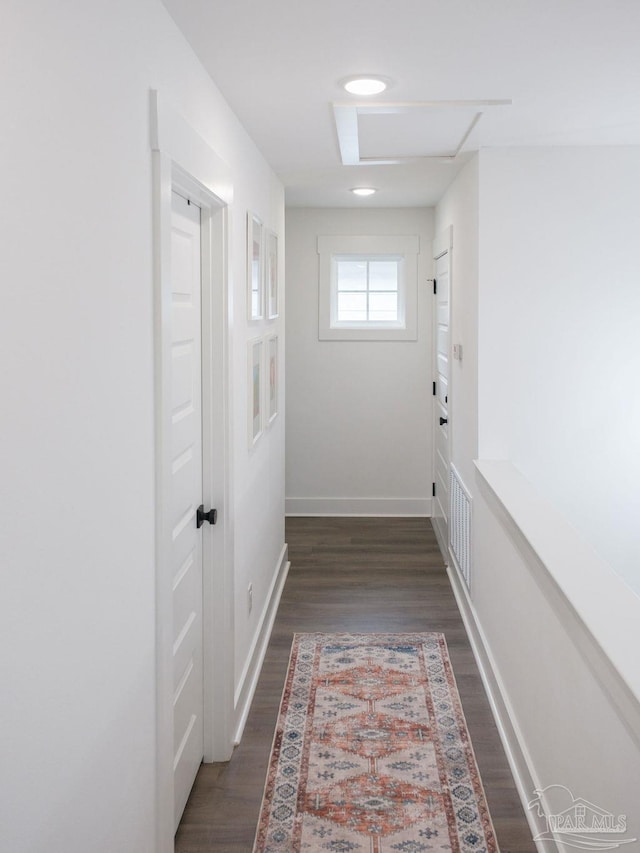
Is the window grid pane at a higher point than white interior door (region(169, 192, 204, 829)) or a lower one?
higher

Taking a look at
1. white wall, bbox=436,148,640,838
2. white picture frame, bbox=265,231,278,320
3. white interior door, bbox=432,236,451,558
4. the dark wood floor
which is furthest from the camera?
white interior door, bbox=432,236,451,558

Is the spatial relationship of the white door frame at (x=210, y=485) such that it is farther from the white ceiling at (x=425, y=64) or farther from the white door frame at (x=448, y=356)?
the white door frame at (x=448, y=356)

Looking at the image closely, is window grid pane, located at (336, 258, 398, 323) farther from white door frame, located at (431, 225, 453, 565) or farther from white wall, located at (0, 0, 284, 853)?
white wall, located at (0, 0, 284, 853)

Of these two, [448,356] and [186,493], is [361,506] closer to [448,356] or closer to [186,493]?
[448,356]

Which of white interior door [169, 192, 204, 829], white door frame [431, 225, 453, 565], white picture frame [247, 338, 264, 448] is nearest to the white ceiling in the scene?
white interior door [169, 192, 204, 829]

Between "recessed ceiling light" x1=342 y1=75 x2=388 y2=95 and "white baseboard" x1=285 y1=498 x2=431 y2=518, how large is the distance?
13.3 ft

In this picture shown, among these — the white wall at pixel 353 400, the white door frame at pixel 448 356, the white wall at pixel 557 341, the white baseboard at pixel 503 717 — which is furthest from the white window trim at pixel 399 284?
the white baseboard at pixel 503 717

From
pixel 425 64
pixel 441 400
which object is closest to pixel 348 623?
pixel 441 400

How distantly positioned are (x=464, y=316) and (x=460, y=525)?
1.14 meters

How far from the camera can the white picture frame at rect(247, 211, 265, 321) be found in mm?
3324

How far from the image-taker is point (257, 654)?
369cm

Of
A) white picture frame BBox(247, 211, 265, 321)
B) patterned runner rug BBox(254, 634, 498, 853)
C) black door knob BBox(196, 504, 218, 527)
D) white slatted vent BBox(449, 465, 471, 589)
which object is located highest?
white picture frame BBox(247, 211, 265, 321)

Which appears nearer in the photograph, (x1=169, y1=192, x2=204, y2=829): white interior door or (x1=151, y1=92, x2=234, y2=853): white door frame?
(x1=151, y1=92, x2=234, y2=853): white door frame

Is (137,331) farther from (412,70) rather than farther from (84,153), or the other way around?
(412,70)
